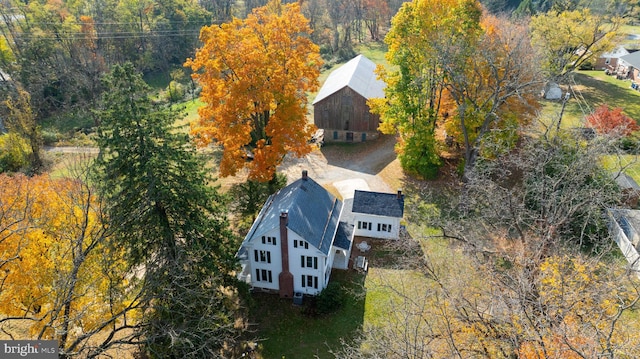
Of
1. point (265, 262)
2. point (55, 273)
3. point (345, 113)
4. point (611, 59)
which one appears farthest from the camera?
point (611, 59)

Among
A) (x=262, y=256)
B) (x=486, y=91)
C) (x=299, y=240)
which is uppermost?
(x=486, y=91)

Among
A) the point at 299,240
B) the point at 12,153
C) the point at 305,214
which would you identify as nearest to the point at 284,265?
the point at 299,240

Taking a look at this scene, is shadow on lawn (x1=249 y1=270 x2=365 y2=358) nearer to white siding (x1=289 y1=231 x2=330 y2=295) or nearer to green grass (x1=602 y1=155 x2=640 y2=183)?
white siding (x1=289 y1=231 x2=330 y2=295)

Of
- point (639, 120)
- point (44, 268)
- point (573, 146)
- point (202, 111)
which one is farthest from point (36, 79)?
point (639, 120)

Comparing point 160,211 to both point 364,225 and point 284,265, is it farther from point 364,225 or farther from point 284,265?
point 364,225

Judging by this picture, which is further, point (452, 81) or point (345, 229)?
→ point (452, 81)

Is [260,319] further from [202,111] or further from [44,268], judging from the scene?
[202,111]
